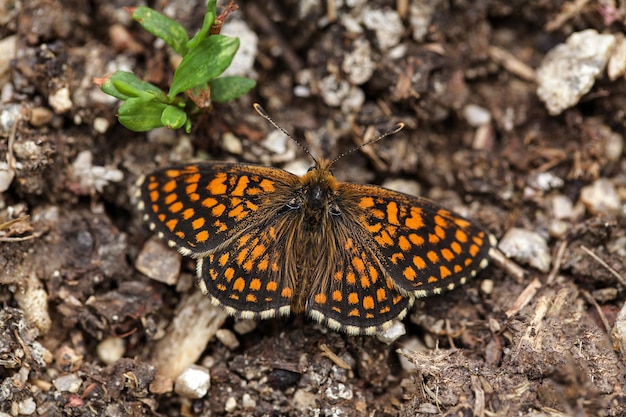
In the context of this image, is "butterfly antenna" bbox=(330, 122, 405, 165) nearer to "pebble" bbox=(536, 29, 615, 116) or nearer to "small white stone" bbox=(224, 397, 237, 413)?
"pebble" bbox=(536, 29, 615, 116)

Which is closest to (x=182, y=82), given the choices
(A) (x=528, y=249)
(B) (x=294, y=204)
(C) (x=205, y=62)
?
(C) (x=205, y=62)

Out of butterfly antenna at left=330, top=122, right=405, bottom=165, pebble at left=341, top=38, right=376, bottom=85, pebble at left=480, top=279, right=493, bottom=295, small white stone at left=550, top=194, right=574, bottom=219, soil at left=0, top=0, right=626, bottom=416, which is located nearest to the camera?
soil at left=0, top=0, right=626, bottom=416

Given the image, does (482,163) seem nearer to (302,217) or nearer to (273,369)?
(302,217)

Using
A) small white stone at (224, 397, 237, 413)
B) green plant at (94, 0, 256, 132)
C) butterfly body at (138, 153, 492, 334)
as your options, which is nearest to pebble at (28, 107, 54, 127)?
green plant at (94, 0, 256, 132)

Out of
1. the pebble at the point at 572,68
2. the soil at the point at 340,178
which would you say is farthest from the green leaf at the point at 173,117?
the pebble at the point at 572,68

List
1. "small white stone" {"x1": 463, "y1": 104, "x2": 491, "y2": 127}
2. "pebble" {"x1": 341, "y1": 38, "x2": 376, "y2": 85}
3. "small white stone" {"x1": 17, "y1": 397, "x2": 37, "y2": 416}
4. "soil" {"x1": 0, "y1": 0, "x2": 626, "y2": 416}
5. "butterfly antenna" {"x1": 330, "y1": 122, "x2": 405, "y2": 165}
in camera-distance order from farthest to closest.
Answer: "small white stone" {"x1": 463, "y1": 104, "x2": 491, "y2": 127}
"pebble" {"x1": 341, "y1": 38, "x2": 376, "y2": 85}
"butterfly antenna" {"x1": 330, "y1": 122, "x2": 405, "y2": 165}
"soil" {"x1": 0, "y1": 0, "x2": 626, "y2": 416}
"small white stone" {"x1": 17, "y1": 397, "x2": 37, "y2": 416}

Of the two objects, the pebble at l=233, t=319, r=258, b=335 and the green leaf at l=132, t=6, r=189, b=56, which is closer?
the green leaf at l=132, t=6, r=189, b=56

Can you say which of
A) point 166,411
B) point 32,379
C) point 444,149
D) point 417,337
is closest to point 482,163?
point 444,149
